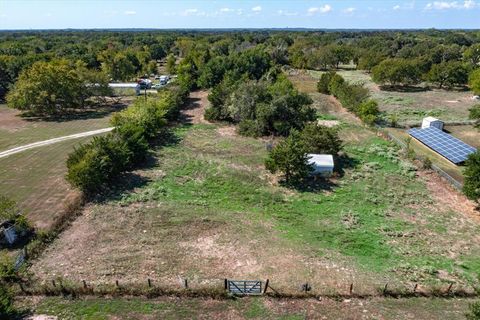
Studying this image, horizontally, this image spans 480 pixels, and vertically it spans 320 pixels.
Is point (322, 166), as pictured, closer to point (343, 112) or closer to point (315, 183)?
point (315, 183)

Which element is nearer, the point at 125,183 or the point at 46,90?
the point at 125,183

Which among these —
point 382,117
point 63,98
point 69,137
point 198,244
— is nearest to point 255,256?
point 198,244

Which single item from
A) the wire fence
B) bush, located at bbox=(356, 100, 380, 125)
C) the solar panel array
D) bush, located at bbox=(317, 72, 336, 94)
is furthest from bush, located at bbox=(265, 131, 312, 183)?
bush, located at bbox=(317, 72, 336, 94)

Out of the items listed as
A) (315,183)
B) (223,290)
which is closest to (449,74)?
(315,183)

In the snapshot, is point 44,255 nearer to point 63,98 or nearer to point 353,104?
point 63,98

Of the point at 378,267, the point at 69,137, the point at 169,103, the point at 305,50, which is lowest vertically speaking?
the point at 378,267

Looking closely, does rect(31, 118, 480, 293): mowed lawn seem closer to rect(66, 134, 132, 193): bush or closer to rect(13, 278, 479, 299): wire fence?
rect(13, 278, 479, 299): wire fence

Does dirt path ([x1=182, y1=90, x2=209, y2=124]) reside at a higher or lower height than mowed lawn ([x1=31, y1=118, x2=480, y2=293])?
higher
